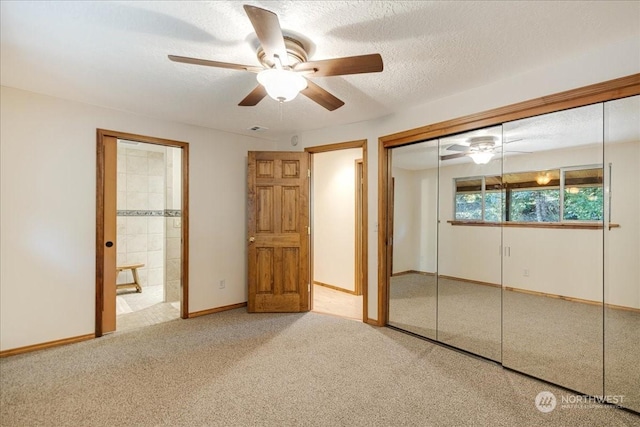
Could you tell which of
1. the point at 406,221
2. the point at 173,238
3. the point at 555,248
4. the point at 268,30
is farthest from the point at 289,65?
the point at 173,238

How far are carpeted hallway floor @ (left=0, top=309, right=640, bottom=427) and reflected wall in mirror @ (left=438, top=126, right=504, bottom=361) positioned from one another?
0.93ft

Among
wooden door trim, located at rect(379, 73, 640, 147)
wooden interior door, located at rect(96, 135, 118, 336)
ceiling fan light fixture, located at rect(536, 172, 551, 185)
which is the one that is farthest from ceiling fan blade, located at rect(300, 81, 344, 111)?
wooden interior door, located at rect(96, 135, 118, 336)

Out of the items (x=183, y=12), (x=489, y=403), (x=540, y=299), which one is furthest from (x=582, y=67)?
(x=183, y=12)

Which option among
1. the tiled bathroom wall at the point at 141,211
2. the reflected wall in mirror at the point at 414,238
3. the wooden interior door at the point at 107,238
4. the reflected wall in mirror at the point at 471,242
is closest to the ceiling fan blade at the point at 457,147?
the reflected wall in mirror at the point at 471,242

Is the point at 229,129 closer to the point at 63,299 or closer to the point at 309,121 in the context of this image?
the point at 309,121

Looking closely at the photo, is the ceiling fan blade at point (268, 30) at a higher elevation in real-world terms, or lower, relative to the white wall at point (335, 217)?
higher

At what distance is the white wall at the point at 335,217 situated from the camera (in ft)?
16.2

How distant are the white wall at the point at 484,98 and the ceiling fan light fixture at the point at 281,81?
1.67m

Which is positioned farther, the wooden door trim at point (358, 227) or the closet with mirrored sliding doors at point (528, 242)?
the wooden door trim at point (358, 227)

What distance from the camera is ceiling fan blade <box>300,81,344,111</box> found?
2166 mm

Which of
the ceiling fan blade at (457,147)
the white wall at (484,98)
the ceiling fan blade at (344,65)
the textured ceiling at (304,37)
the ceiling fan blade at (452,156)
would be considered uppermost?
the textured ceiling at (304,37)

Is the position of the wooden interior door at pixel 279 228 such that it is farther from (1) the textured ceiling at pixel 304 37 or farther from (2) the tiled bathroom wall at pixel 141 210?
(2) the tiled bathroom wall at pixel 141 210

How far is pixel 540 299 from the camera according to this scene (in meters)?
2.45

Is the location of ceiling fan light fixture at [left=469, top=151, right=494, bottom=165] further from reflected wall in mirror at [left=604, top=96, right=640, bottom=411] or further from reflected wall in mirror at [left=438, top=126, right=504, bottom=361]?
reflected wall in mirror at [left=604, top=96, right=640, bottom=411]
